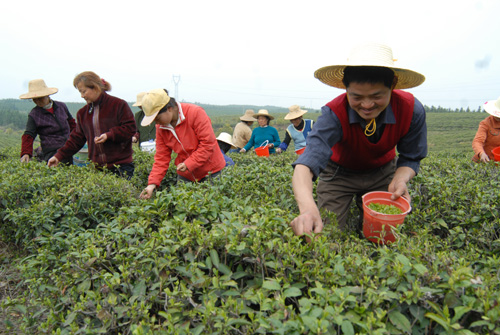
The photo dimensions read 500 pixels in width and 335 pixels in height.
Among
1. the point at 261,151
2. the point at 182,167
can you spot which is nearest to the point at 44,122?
the point at 182,167

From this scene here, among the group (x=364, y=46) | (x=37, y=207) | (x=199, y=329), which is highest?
(x=364, y=46)

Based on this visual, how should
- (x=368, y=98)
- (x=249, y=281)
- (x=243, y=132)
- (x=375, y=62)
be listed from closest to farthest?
1. (x=249, y=281)
2. (x=375, y=62)
3. (x=368, y=98)
4. (x=243, y=132)

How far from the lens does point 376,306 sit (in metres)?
1.26

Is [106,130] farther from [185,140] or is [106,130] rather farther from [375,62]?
[375,62]

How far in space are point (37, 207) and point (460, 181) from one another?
3987 millimetres

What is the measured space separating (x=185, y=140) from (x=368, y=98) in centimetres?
209

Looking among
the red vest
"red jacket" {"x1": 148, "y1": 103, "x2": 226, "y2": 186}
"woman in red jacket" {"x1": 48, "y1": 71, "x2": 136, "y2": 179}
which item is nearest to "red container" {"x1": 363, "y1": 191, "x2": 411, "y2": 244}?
the red vest

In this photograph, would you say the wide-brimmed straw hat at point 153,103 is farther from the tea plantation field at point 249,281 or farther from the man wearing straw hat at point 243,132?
the man wearing straw hat at point 243,132

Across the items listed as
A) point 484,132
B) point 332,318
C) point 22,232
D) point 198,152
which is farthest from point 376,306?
point 484,132

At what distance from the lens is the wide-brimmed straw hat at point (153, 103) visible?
3154 millimetres

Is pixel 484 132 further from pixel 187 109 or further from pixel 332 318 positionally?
pixel 332 318

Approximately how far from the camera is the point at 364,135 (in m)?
2.25

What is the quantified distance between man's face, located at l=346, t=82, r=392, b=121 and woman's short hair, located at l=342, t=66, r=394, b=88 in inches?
0.9

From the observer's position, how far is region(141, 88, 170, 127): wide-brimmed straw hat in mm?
3154
